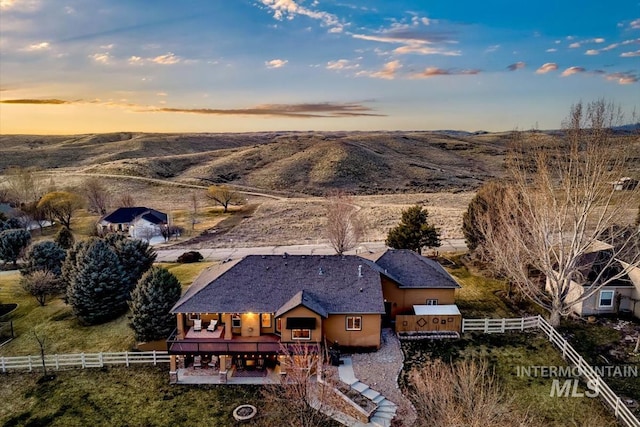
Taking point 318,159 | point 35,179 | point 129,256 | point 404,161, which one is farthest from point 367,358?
point 404,161

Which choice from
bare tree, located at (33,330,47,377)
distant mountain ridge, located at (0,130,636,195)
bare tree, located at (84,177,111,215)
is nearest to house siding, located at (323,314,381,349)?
bare tree, located at (33,330,47,377)

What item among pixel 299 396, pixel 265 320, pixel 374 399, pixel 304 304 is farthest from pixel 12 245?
pixel 374 399

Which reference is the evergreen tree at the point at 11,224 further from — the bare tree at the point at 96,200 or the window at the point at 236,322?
the window at the point at 236,322

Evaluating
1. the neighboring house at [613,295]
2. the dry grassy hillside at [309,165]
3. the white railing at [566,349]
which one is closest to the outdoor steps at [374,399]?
the white railing at [566,349]

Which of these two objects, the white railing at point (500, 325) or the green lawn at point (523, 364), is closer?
the green lawn at point (523, 364)

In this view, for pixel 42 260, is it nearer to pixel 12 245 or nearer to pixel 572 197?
pixel 12 245

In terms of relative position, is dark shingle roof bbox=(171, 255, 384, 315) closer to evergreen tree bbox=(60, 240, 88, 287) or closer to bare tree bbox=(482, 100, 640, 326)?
bare tree bbox=(482, 100, 640, 326)
